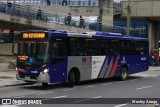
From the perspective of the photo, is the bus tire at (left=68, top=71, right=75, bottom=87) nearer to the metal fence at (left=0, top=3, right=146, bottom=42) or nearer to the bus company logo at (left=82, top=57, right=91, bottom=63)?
the bus company logo at (left=82, top=57, right=91, bottom=63)

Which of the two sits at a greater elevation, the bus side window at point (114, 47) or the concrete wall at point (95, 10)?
the concrete wall at point (95, 10)

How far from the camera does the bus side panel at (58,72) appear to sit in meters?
19.8

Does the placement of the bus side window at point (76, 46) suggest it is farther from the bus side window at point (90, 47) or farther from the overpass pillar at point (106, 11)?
the overpass pillar at point (106, 11)

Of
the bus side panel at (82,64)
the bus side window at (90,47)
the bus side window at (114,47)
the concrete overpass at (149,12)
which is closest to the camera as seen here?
the bus side panel at (82,64)

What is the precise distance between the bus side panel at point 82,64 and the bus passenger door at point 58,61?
20.2 inches

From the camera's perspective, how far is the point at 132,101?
52.7ft

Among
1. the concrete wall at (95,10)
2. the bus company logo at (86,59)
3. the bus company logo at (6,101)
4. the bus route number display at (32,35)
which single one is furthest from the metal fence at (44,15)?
the bus company logo at (6,101)

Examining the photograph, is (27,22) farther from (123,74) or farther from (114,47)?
(114,47)

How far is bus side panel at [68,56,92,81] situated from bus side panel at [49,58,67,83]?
0.46 meters

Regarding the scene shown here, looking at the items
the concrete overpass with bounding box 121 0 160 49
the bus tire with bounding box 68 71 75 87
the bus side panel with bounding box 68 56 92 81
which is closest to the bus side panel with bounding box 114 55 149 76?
the bus side panel with bounding box 68 56 92 81

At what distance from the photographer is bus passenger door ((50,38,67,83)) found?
19.9 metres

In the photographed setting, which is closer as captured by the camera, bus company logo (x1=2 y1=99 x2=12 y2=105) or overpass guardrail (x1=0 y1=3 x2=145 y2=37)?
bus company logo (x1=2 y1=99 x2=12 y2=105)

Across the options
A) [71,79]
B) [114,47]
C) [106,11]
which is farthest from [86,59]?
[106,11]

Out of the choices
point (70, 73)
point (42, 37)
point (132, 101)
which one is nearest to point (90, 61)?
point (70, 73)
